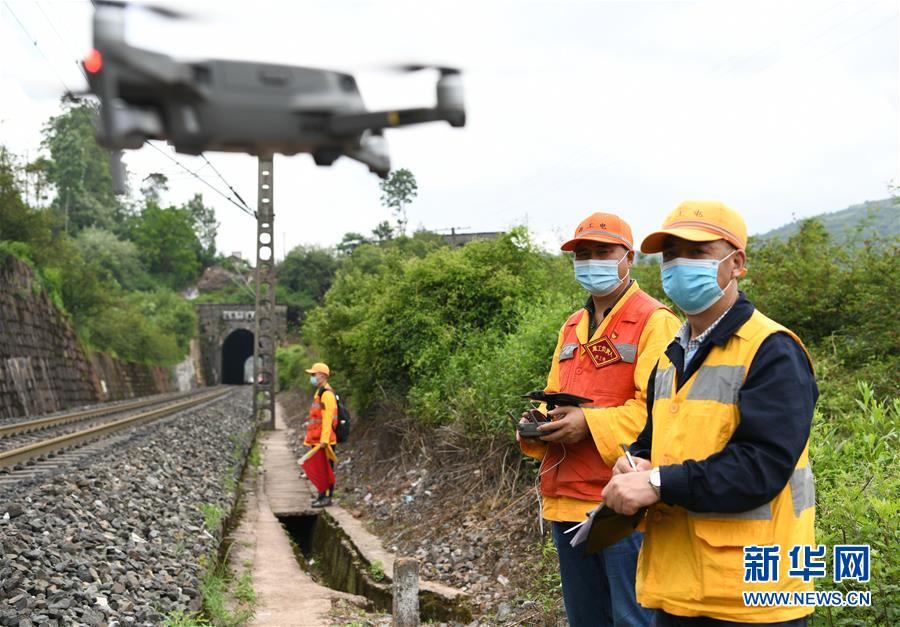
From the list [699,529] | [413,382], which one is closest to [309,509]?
[413,382]

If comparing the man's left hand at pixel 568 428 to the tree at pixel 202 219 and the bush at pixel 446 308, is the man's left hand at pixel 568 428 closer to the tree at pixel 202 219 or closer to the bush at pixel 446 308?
the tree at pixel 202 219

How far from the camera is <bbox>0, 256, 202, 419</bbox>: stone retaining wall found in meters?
22.3

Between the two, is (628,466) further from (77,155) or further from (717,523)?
(77,155)

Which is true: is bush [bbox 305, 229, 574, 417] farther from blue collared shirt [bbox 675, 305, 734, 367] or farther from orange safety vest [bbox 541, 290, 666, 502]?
blue collared shirt [bbox 675, 305, 734, 367]

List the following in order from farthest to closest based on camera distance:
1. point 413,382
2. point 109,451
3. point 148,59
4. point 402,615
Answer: point 413,382, point 109,451, point 402,615, point 148,59

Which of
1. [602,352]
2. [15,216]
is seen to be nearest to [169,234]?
[602,352]

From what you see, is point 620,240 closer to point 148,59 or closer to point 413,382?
point 148,59

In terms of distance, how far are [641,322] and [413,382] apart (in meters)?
10.2

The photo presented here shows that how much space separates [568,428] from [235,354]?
85.2 meters

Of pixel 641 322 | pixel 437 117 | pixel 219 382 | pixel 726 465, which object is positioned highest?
pixel 437 117

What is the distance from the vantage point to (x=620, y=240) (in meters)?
3.78

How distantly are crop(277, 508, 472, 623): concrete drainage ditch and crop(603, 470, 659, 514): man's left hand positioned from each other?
4.48 metres

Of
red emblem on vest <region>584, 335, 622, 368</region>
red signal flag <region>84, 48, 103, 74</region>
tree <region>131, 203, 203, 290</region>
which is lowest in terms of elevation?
red emblem on vest <region>584, 335, 622, 368</region>

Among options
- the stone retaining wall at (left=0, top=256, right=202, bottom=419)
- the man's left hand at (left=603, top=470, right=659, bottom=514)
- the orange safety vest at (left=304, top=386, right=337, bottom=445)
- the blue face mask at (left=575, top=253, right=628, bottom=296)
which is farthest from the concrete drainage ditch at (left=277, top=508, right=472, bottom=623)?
the stone retaining wall at (left=0, top=256, right=202, bottom=419)
